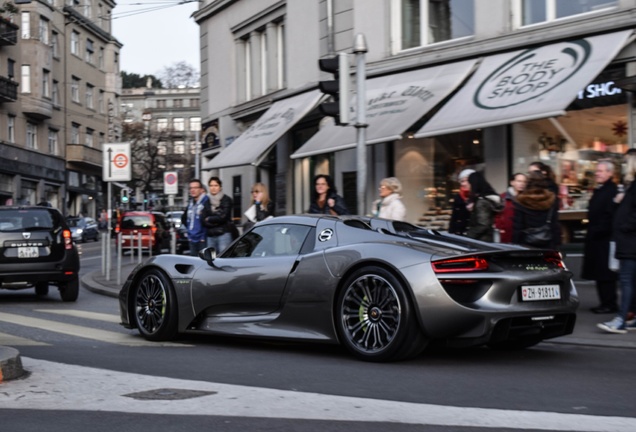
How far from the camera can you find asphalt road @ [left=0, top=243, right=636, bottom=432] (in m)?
4.74

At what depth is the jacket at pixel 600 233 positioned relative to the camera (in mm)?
10023

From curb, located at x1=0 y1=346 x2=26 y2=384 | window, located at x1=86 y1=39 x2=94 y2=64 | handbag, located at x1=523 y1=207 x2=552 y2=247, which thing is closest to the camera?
curb, located at x1=0 y1=346 x2=26 y2=384

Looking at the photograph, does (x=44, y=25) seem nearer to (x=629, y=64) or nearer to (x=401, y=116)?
(x=401, y=116)

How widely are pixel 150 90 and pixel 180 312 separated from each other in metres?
117

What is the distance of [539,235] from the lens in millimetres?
9086

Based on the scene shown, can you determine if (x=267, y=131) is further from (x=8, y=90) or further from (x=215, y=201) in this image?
(x=8, y=90)

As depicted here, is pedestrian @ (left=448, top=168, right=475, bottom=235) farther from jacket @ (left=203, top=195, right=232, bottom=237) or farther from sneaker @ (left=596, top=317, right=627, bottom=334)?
jacket @ (left=203, top=195, right=232, bottom=237)

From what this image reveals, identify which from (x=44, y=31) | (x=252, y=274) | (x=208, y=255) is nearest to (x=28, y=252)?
(x=208, y=255)

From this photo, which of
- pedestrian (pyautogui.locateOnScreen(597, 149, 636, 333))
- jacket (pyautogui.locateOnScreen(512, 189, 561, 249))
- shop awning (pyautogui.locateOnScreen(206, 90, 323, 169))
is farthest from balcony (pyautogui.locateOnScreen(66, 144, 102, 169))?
pedestrian (pyautogui.locateOnScreen(597, 149, 636, 333))

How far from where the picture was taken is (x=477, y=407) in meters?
5.04

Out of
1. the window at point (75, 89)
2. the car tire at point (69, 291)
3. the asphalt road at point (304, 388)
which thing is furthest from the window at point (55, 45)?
the asphalt road at point (304, 388)

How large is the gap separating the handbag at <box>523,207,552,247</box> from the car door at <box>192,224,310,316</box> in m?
2.66

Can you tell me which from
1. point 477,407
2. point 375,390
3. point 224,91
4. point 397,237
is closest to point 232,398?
point 375,390

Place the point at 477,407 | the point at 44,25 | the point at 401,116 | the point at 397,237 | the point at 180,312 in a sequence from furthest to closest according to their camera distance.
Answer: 1. the point at 44,25
2. the point at 401,116
3. the point at 180,312
4. the point at 397,237
5. the point at 477,407
